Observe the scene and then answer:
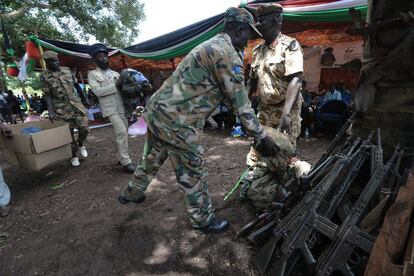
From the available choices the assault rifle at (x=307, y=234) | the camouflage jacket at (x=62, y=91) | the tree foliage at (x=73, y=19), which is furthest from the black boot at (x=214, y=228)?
the tree foliage at (x=73, y=19)

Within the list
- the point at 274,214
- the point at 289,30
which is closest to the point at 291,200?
the point at 274,214

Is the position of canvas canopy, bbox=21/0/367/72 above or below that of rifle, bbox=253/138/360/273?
above

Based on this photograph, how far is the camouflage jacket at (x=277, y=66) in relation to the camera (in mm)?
2293

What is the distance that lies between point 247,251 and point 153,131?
4.04ft

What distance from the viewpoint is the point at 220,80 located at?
181cm

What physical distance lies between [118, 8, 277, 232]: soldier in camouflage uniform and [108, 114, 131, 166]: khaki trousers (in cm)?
176

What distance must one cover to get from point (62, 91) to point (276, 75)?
140 inches

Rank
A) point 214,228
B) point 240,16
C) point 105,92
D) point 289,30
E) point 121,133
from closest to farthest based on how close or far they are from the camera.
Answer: point 240,16, point 214,228, point 105,92, point 121,133, point 289,30

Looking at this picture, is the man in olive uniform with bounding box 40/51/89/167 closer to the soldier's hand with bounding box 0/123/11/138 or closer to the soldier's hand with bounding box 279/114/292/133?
the soldier's hand with bounding box 0/123/11/138

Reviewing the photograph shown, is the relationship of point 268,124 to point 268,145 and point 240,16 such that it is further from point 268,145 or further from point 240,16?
point 240,16

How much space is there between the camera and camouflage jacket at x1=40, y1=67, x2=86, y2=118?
4.04m

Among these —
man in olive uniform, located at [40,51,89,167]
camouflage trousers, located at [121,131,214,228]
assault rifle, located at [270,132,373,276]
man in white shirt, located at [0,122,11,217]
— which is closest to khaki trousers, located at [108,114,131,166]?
man in olive uniform, located at [40,51,89,167]

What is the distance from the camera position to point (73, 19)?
46.2 ft

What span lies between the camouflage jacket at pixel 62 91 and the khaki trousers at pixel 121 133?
1.06 metres
